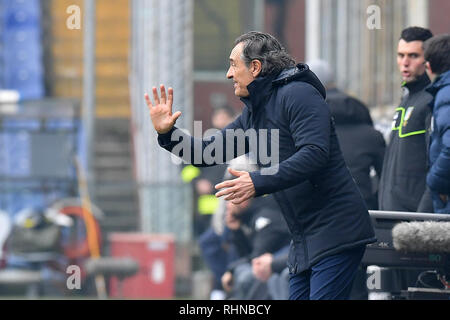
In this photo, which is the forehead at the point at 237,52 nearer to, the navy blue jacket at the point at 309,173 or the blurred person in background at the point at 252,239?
the navy blue jacket at the point at 309,173

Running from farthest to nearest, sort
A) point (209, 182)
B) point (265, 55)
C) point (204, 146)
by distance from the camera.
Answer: point (209, 182) < point (204, 146) < point (265, 55)

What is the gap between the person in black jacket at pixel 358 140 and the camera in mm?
9070

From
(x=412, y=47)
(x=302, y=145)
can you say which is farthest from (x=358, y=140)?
(x=302, y=145)

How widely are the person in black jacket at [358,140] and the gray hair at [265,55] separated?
9.54 ft

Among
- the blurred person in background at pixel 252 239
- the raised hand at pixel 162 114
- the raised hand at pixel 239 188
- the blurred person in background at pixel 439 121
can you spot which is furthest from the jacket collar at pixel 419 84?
the raised hand at pixel 239 188

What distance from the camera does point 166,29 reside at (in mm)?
19469

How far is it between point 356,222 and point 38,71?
19.4m

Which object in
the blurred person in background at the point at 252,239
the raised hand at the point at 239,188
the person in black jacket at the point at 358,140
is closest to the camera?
the raised hand at the point at 239,188

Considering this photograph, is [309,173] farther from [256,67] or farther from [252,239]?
[252,239]

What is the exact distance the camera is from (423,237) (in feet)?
20.4

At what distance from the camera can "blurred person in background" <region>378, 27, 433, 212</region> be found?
806 cm

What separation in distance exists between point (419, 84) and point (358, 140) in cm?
105

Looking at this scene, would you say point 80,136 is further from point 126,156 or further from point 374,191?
point 374,191

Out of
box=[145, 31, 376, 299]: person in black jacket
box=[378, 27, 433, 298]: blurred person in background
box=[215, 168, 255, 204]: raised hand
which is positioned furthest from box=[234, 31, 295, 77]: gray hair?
box=[378, 27, 433, 298]: blurred person in background
